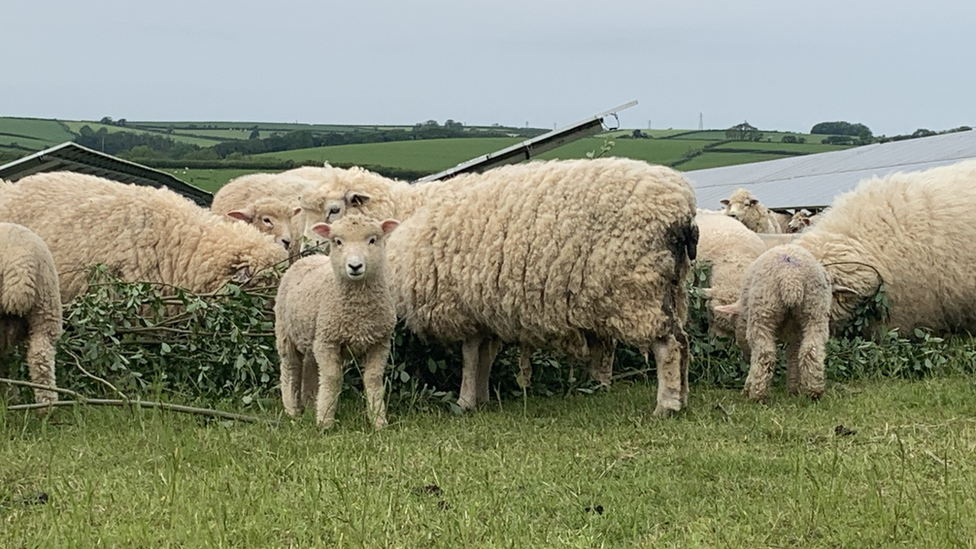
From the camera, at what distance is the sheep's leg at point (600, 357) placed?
675cm

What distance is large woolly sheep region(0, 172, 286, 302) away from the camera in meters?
8.21

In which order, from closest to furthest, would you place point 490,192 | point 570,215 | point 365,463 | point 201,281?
point 365,463, point 570,215, point 490,192, point 201,281

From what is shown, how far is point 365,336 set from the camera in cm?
603

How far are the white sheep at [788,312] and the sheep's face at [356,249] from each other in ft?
7.73

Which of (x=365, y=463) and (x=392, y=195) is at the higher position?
(x=392, y=195)

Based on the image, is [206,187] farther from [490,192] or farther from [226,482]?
[226,482]

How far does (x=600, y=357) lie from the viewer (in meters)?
7.12

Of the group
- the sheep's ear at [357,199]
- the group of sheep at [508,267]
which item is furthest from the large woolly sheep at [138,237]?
the sheep's ear at [357,199]

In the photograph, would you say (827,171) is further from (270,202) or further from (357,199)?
(357,199)

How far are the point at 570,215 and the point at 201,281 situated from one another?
10.1 ft

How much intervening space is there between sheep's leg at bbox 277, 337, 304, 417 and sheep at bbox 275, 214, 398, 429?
274 millimetres

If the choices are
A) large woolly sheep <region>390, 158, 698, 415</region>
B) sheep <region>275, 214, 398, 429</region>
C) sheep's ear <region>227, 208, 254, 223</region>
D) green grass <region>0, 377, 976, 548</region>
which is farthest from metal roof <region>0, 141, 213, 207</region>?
sheep <region>275, 214, 398, 429</region>

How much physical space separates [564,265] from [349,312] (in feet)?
4.18

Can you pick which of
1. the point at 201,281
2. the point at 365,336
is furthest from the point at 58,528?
the point at 201,281
